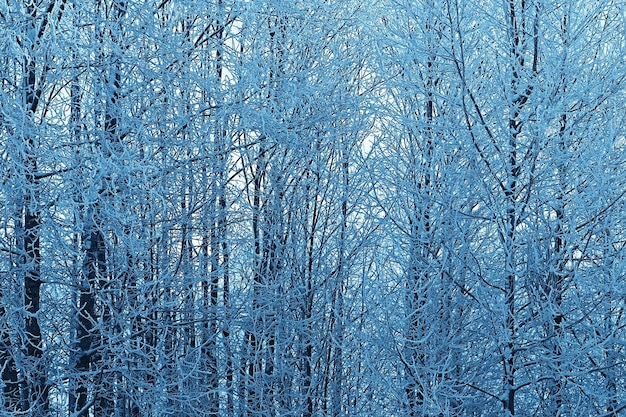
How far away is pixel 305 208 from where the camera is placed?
835 centimetres

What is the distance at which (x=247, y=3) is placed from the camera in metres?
6.30

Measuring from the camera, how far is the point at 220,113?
600 centimetres

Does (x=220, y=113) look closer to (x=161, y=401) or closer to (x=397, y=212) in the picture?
(x=397, y=212)

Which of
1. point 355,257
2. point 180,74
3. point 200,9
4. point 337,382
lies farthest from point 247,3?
point 337,382

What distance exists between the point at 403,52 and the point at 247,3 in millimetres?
1700

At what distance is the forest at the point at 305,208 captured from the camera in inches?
217

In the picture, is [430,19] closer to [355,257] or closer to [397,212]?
[397,212]

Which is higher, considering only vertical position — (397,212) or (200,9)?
(200,9)

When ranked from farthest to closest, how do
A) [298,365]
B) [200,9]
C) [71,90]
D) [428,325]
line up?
[298,365] < [428,325] < [200,9] < [71,90]

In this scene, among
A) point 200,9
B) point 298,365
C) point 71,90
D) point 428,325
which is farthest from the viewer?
point 298,365

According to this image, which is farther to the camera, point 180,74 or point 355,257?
point 355,257

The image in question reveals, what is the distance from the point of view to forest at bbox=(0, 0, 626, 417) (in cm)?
551

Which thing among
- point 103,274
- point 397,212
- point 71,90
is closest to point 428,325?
point 397,212

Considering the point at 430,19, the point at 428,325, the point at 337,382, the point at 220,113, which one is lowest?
the point at 337,382
